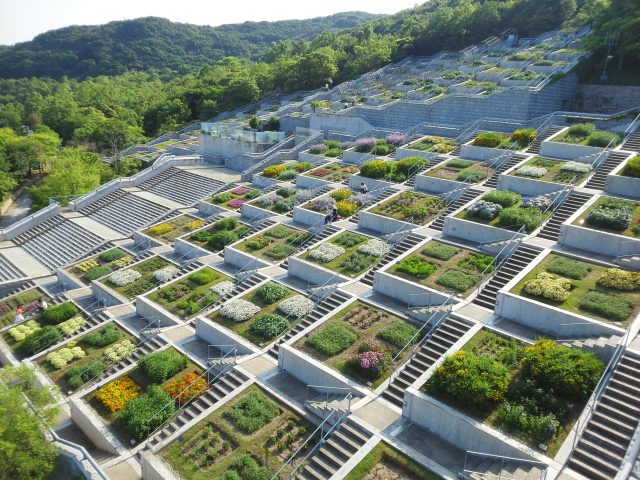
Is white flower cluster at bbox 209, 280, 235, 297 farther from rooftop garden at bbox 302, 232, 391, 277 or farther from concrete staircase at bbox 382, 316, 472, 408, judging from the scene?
concrete staircase at bbox 382, 316, 472, 408

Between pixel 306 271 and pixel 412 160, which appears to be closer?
pixel 306 271

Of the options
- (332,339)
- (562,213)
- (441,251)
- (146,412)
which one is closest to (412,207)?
(441,251)

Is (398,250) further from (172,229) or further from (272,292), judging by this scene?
(172,229)

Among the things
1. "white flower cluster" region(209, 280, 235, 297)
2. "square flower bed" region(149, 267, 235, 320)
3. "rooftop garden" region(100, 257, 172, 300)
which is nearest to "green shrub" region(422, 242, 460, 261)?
"white flower cluster" region(209, 280, 235, 297)

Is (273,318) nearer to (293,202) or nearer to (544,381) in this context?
(544,381)

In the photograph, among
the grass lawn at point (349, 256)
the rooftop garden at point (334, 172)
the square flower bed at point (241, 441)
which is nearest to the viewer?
the square flower bed at point (241, 441)

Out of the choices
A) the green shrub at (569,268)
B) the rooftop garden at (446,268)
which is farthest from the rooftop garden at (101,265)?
the green shrub at (569,268)

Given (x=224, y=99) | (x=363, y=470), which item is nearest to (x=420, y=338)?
(x=363, y=470)

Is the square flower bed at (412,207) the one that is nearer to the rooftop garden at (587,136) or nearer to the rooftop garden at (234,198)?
the rooftop garden at (587,136)
